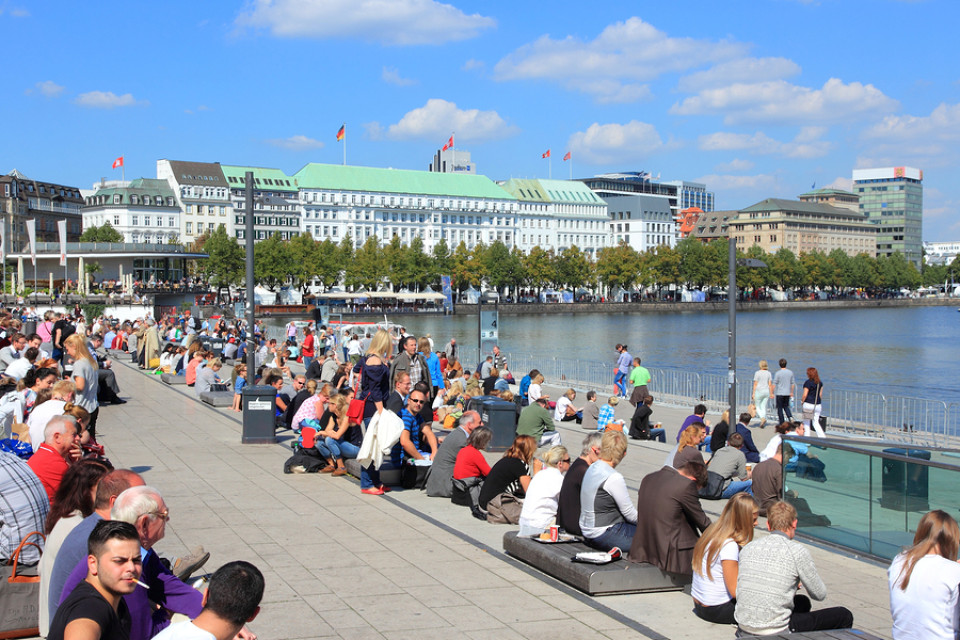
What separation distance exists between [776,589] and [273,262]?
112 metres

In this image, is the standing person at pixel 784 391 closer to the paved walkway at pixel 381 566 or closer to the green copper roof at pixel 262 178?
the paved walkway at pixel 381 566

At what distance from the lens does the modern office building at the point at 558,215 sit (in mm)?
168125

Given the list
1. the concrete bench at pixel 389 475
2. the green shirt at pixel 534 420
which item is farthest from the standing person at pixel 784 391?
the concrete bench at pixel 389 475

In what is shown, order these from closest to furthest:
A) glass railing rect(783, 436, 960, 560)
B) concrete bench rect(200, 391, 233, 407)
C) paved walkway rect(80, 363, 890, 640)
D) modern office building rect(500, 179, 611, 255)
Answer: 1. paved walkway rect(80, 363, 890, 640)
2. glass railing rect(783, 436, 960, 560)
3. concrete bench rect(200, 391, 233, 407)
4. modern office building rect(500, 179, 611, 255)

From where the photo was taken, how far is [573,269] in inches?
5561

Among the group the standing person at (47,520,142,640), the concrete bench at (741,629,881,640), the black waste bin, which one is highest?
the standing person at (47,520,142,640)

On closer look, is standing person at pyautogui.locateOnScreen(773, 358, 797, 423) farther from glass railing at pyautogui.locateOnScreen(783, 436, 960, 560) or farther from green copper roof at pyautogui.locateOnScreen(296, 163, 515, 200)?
green copper roof at pyautogui.locateOnScreen(296, 163, 515, 200)

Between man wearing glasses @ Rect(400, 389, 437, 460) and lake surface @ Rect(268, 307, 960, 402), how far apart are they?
32.2 metres

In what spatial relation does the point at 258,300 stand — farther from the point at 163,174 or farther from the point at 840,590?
the point at 840,590

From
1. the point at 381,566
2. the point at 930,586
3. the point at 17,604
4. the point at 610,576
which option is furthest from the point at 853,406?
the point at 17,604

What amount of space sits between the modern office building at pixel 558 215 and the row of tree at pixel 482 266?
67.1ft

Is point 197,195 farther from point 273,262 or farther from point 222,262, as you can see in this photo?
point 222,262

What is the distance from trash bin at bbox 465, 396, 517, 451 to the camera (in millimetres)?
15805

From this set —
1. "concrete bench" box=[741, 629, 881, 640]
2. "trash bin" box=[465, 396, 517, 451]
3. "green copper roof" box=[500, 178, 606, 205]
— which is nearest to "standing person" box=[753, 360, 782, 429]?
"trash bin" box=[465, 396, 517, 451]
